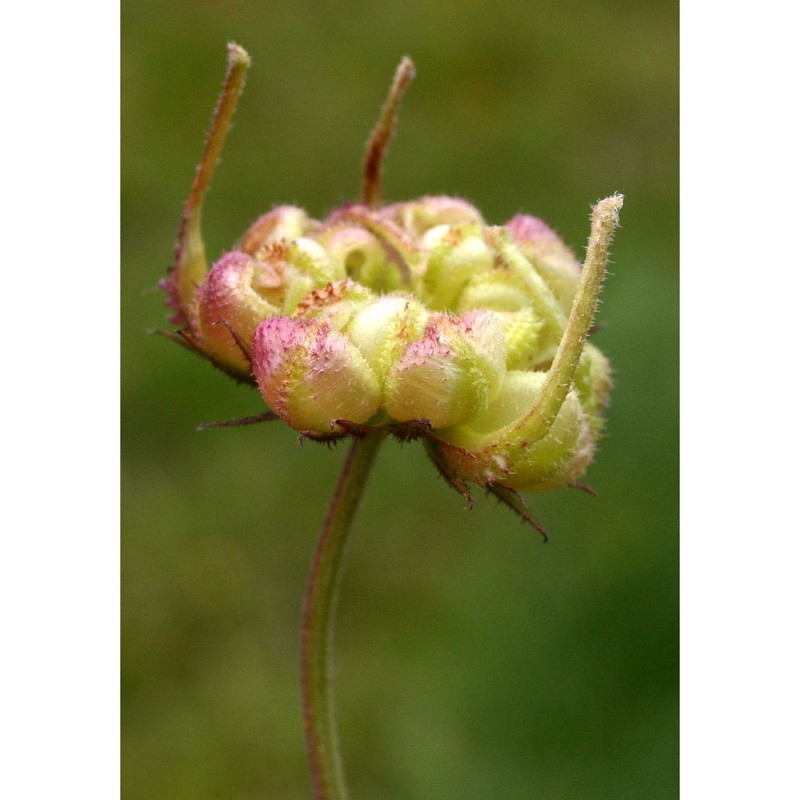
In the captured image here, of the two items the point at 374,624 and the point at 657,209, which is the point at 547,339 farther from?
the point at 657,209

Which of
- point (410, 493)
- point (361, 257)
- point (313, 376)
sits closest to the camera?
point (313, 376)

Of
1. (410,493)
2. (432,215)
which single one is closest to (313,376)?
(432,215)

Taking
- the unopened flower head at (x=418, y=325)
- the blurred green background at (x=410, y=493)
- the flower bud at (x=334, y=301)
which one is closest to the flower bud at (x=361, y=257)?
the unopened flower head at (x=418, y=325)

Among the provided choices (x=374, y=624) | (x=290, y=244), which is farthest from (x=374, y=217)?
(x=374, y=624)

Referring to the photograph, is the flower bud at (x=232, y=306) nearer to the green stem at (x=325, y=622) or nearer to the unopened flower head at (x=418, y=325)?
the unopened flower head at (x=418, y=325)

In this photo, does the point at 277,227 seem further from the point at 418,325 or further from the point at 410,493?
the point at 410,493

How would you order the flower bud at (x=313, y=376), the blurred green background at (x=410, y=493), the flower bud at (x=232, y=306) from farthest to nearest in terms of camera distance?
the blurred green background at (x=410, y=493) < the flower bud at (x=232, y=306) < the flower bud at (x=313, y=376)

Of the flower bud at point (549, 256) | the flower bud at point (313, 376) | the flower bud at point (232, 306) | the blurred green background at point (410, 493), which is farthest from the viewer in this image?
the blurred green background at point (410, 493)
